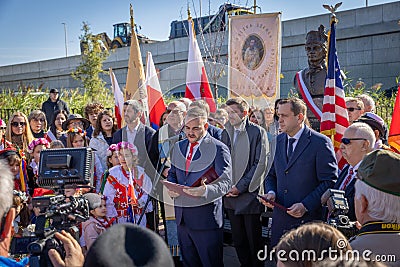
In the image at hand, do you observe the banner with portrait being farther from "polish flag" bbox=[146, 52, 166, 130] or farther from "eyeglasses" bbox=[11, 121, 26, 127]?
"eyeglasses" bbox=[11, 121, 26, 127]

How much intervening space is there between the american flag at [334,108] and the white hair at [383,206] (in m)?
2.78

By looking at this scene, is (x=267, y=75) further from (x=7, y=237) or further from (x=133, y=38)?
(x=7, y=237)

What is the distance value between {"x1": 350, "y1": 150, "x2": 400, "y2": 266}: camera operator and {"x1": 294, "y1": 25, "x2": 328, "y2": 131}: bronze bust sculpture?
12.2 feet

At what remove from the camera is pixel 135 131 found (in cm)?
577

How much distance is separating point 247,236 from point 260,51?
11.5 ft

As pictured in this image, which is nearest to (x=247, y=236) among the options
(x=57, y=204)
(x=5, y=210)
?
(x=57, y=204)

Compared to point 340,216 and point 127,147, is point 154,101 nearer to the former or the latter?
point 127,147

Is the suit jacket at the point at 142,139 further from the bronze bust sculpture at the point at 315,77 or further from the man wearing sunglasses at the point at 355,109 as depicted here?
the man wearing sunglasses at the point at 355,109

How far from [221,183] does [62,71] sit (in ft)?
76.9

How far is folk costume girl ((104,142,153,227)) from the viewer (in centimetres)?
490

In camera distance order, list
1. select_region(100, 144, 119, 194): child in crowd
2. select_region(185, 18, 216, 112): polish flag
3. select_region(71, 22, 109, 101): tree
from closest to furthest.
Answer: select_region(100, 144, 119, 194): child in crowd < select_region(185, 18, 216, 112): polish flag < select_region(71, 22, 109, 101): tree

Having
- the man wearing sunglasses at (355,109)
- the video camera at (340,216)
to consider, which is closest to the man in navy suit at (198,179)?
the video camera at (340,216)

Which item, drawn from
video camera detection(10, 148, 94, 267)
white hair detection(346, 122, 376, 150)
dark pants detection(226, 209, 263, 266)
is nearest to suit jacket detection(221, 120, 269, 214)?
dark pants detection(226, 209, 263, 266)

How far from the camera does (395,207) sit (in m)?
2.58
